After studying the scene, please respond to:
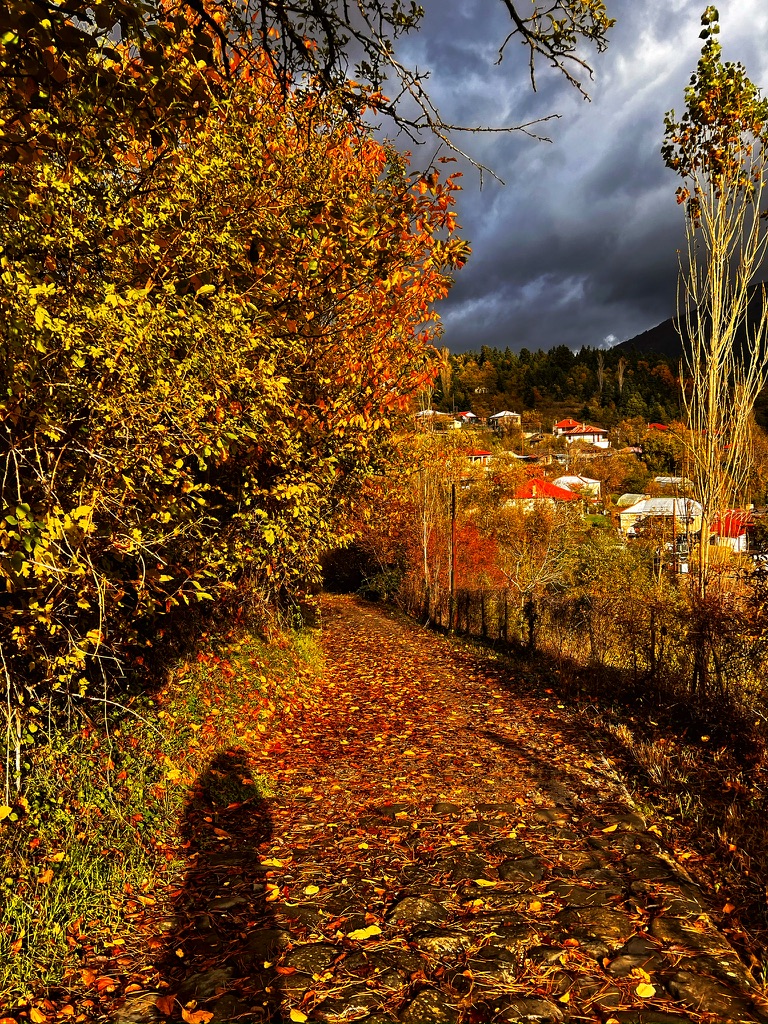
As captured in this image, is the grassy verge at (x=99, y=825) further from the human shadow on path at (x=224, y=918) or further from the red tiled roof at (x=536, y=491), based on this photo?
the red tiled roof at (x=536, y=491)

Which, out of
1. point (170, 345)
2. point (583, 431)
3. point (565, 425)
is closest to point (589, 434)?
point (583, 431)

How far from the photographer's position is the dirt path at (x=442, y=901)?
2.78 m

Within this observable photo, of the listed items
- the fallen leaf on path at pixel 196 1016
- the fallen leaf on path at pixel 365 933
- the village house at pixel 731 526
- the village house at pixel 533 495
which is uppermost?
the village house at pixel 533 495

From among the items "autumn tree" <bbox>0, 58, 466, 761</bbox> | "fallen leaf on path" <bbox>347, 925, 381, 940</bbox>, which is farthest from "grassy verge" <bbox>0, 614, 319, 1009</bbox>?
"fallen leaf on path" <bbox>347, 925, 381, 940</bbox>

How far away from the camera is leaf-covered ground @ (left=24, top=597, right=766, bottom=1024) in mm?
2779

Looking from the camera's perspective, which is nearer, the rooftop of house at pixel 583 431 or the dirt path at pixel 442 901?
the dirt path at pixel 442 901

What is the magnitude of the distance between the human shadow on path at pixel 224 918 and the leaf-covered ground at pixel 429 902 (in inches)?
0.5

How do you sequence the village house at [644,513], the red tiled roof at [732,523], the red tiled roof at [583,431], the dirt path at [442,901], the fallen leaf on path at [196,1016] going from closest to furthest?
the fallen leaf on path at [196,1016], the dirt path at [442,901], the red tiled roof at [732,523], the village house at [644,513], the red tiled roof at [583,431]

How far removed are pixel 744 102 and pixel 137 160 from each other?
6.15 meters

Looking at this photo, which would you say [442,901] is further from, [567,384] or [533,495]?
[567,384]

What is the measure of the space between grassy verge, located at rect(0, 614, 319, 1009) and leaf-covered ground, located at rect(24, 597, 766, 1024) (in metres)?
0.17

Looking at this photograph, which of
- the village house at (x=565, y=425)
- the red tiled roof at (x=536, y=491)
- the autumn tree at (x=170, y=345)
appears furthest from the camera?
the village house at (x=565, y=425)

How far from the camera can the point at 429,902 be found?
138 inches

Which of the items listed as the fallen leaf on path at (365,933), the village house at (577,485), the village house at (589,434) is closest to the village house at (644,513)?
the village house at (577,485)
